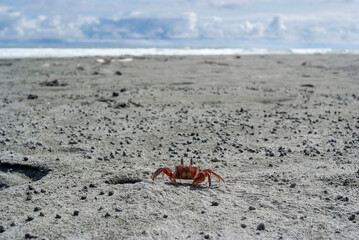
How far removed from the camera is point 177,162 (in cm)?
457

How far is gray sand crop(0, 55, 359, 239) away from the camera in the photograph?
3100mm

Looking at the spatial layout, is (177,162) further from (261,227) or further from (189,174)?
(261,227)

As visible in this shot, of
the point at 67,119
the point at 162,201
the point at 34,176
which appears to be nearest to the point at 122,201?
the point at 162,201

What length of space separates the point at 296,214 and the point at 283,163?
4.43 ft

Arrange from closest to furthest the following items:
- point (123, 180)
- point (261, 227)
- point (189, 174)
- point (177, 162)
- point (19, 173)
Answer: point (261, 227), point (189, 174), point (123, 180), point (19, 173), point (177, 162)

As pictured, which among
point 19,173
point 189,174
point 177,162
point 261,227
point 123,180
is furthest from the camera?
point 177,162

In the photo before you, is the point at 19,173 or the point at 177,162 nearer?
the point at 19,173

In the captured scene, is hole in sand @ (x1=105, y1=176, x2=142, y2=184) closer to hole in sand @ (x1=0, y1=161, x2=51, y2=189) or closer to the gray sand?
the gray sand

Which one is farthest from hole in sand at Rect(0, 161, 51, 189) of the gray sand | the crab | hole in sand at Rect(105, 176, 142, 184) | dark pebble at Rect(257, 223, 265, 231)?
dark pebble at Rect(257, 223, 265, 231)

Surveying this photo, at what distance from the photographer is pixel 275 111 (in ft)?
23.6

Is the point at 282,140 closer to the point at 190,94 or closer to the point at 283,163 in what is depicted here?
the point at 283,163

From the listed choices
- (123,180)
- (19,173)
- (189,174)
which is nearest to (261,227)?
(189,174)

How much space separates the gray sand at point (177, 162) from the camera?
10.2 ft

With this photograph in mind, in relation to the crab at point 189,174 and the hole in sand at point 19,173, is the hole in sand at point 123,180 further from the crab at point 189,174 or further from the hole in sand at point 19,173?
the hole in sand at point 19,173
